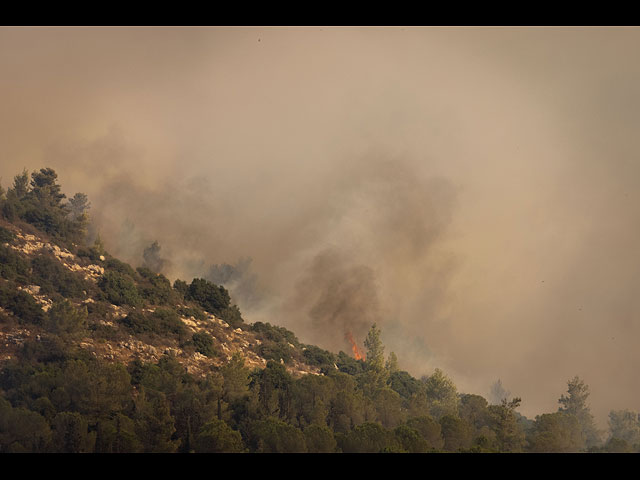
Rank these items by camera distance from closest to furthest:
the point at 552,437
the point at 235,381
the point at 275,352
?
1. the point at 235,381
2. the point at 552,437
3. the point at 275,352

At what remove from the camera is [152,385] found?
4822 cm

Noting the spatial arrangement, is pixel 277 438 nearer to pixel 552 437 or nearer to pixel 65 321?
pixel 65 321

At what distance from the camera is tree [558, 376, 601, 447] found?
7150 cm

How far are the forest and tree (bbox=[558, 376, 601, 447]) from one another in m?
0.15

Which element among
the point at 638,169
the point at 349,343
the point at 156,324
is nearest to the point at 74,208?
the point at 156,324

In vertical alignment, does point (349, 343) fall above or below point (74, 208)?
below

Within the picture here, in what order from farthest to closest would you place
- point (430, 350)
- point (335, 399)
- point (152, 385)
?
point (430, 350)
point (335, 399)
point (152, 385)

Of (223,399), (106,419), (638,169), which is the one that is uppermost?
(638,169)

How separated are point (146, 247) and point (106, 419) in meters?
41.3

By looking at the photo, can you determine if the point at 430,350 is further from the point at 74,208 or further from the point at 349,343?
the point at 74,208

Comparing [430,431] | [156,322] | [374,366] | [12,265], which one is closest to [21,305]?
[12,265]

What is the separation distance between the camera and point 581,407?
2857 inches

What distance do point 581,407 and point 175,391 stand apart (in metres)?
46.1
